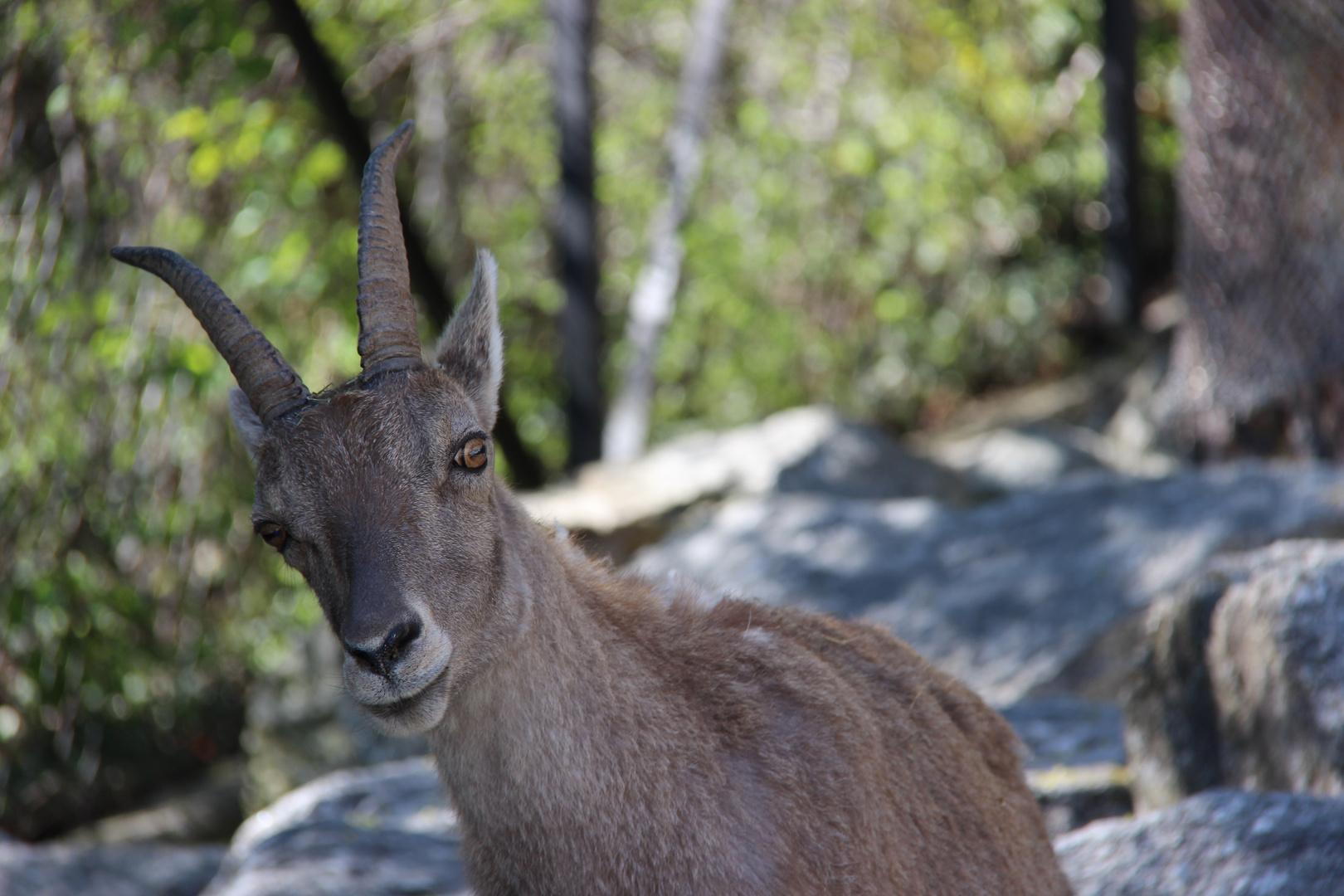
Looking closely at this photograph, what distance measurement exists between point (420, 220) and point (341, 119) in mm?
2611

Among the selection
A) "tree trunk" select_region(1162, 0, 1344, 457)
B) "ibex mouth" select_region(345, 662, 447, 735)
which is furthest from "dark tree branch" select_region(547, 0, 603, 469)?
"ibex mouth" select_region(345, 662, 447, 735)

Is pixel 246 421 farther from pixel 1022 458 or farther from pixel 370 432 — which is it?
pixel 1022 458

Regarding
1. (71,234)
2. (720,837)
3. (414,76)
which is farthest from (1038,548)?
(414,76)

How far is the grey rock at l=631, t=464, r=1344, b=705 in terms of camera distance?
5672 mm

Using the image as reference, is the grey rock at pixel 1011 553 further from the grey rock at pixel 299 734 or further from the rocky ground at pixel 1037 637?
the grey rock at pixel 299 734

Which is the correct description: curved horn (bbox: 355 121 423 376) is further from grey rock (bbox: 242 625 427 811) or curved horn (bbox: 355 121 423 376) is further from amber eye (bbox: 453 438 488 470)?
grey rock (bbox: 242 625 427 811)

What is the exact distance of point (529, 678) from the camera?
118 inches

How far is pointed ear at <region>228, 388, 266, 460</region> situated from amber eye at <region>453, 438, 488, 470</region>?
60cm

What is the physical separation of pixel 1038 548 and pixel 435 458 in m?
4.26

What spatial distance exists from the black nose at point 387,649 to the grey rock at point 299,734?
5.61 metres

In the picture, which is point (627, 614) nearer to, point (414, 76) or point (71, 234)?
point (71, 234)

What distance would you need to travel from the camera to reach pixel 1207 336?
7.76m

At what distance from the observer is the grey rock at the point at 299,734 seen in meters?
8.41

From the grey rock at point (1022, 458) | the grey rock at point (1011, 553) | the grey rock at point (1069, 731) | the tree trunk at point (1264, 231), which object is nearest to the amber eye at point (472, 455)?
the grey rock at point (1011, 553)
